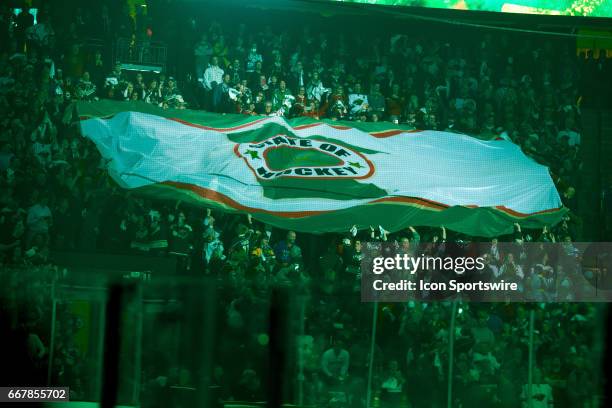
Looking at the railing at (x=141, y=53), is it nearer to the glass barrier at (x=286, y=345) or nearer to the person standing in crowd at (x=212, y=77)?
the person standing in crowd at (x=212, y=77)

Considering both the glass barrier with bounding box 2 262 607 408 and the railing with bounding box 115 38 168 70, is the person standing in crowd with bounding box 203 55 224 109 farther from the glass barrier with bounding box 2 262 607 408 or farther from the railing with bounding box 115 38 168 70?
the glass barrier with bounding box 2 262 607 408

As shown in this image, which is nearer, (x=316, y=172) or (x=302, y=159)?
(x=316, y=172)

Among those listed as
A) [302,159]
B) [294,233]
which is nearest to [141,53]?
[302,159]

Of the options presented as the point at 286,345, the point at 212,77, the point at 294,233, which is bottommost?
the point at 286,345

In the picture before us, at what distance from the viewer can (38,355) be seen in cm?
790

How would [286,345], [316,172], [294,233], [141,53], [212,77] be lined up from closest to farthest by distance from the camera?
[286,345]
[294,233]
[316,172]
[212,77]
[141,53]

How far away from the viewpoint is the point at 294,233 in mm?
16234

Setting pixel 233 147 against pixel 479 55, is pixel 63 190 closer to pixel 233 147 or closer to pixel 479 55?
pixel 233 147

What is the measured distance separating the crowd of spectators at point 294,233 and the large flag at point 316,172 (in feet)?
1.25

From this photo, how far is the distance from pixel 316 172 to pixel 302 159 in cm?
40

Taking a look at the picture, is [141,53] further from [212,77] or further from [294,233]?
[294,233]

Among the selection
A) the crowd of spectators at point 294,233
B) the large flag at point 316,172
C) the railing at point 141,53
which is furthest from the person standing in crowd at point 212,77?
the large flag at point 316,172

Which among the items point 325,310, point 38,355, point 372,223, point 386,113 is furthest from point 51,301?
point 386,113

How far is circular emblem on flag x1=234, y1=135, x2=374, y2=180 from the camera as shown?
16797 mm
